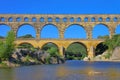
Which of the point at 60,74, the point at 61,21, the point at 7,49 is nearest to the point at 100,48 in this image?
the point at 61,21

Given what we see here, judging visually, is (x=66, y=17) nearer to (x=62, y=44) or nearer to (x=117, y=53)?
(x=62, y=44)

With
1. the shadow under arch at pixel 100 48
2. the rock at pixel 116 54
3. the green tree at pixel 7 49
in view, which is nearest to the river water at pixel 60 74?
the green tree at pixel 7 49

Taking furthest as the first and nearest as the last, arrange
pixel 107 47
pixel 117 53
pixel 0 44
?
pixel 107 47 → pixel 117 53 → pixel 0 44

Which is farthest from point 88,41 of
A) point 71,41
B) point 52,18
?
point 52,18

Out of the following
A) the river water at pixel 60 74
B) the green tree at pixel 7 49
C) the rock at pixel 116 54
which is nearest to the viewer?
the river water at pixel 60 74

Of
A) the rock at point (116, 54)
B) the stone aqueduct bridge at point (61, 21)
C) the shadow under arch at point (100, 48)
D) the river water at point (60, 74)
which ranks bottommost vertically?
the river water at point (60, 74)

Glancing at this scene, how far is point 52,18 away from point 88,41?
15320mm

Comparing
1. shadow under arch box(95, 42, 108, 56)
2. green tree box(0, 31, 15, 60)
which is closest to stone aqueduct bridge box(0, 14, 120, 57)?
shadow under arch box(95, 42, 108, 56)

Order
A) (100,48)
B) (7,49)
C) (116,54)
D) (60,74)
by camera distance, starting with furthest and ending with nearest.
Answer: (100,48), (116,54), (7,49), (60,74)

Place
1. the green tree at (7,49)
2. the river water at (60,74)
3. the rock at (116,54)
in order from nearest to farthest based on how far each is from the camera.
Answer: the river water at (60,74)
the green tree at (7,49)
the rock at (116,54)

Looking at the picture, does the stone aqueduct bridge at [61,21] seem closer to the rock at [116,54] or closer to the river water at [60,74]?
the rock at [116,54]

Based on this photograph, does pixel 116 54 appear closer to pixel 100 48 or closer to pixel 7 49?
pixel 100 48

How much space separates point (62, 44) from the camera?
117 metres

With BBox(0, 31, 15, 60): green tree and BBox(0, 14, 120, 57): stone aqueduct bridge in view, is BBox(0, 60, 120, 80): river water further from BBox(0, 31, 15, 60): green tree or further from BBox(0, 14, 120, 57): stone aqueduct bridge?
BBox(0, 14, 120, 57): stone aqueduct bridge
